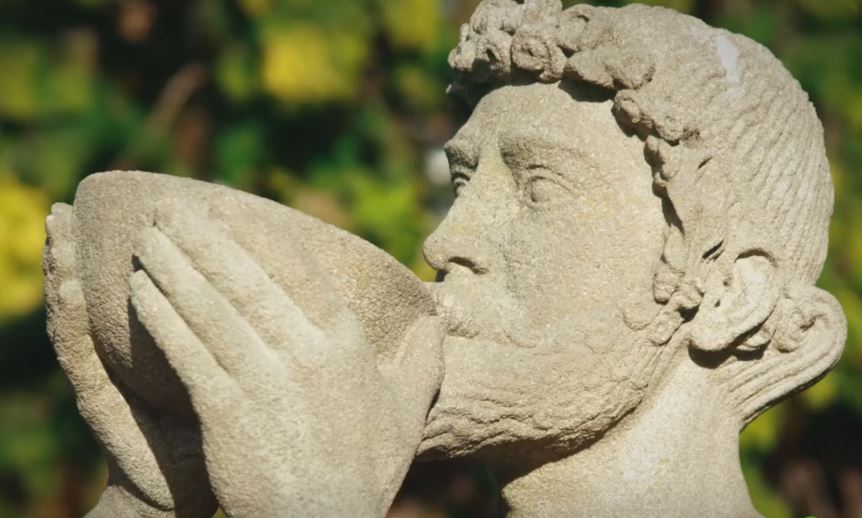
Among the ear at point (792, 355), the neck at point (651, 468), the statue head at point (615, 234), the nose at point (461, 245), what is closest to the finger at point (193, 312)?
the statue head at point (615, 234)

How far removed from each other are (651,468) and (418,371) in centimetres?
45

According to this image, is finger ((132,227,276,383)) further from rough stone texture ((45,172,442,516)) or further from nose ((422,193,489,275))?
nose ((422,193,489,275))

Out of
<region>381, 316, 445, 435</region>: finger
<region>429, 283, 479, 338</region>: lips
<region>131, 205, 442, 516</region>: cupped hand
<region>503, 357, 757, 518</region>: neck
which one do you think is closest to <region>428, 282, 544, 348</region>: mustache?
<region>429, 283, 479, 338</region>: lips

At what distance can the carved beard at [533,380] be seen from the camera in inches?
98.9

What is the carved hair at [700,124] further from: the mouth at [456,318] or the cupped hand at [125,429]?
the cupped hand at [125,429]

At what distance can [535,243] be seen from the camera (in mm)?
2592

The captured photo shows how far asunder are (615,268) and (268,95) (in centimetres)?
244

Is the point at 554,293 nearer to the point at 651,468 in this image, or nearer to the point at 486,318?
the point at 486,318

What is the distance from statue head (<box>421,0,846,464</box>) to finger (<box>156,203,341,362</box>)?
35 cm

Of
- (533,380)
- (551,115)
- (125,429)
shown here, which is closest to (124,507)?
(125,429)

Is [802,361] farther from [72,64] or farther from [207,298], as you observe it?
[72,64]

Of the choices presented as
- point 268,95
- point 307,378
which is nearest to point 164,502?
point 307,378

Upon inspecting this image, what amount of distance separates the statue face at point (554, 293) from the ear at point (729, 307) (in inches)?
3.8

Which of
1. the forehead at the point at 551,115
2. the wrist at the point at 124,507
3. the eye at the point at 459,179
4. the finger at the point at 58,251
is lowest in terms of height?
the wrist at the point at 124,507
